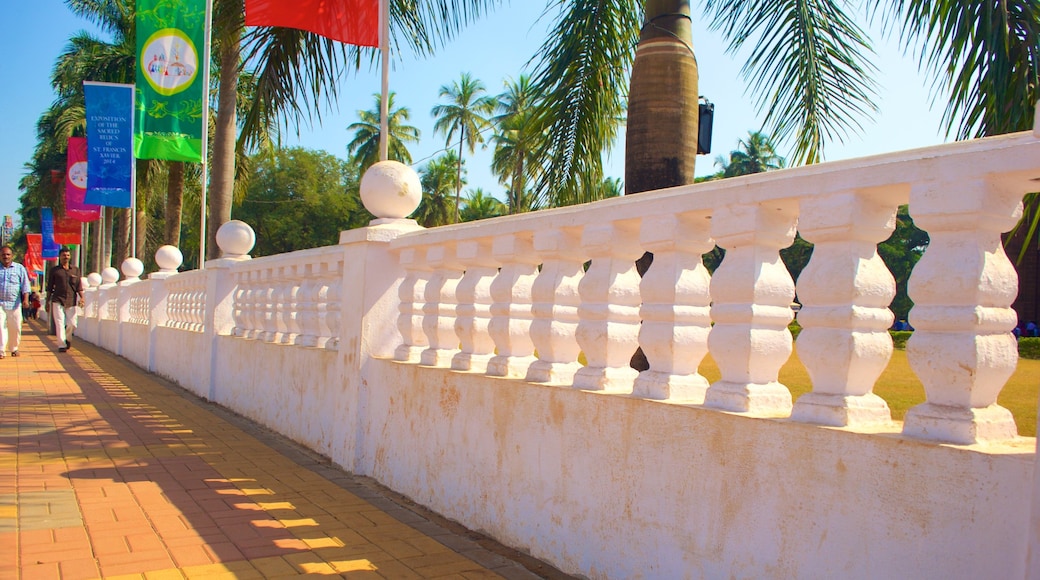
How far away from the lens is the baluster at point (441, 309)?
4961mm

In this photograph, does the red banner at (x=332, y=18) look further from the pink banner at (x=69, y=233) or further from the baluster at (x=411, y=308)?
the pink banner at (x=69, y=233)

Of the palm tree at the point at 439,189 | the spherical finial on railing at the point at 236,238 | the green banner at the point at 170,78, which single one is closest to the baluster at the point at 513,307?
the spherical finial on railing at the point at 236,238

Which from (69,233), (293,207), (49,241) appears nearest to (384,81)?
(69,233)

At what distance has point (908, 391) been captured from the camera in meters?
11.3

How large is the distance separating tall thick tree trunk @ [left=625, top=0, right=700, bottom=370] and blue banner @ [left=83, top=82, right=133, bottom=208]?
43.3ft

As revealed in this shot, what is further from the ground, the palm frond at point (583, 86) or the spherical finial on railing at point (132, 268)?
the palm frond at point (583, 86)

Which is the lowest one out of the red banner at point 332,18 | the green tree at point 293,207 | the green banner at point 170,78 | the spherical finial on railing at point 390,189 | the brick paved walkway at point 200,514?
the brick paved walkway at point 200,514

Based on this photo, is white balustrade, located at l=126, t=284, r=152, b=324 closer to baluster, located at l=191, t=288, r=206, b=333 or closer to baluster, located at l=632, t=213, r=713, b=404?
baluster, located at l=191, t=288, r=206, b=333

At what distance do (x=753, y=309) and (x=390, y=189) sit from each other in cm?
354

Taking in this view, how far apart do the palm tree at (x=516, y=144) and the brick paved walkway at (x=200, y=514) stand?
3.58 m

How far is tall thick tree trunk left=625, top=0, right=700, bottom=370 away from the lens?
6.26 meters

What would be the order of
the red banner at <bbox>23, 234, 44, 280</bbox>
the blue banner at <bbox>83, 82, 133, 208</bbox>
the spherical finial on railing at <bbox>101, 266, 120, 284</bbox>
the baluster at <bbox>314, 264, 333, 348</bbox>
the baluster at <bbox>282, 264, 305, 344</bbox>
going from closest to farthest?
the baluster at <bbox>314, 264, 333, 348</bbox>, the baluster at <bbox>282, 264, 305, 344</bbox>, the blue banner at <bbox>83, 82, 133, 208</bbox>, the spherical finial on railing at <bbox>101, 266, 120, 284</bbox>, the red banner at <bbox>23, 234, 44, 280</bbox>

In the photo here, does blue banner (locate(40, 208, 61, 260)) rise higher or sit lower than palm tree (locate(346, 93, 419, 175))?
lower

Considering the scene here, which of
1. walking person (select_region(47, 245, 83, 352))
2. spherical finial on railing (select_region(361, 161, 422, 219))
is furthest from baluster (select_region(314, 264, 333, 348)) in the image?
walking person (select_region(47, 245, 83, 352))
